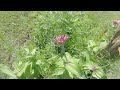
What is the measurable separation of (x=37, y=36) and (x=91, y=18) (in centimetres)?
85

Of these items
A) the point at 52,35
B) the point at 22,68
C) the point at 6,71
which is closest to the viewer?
the point at 6,71

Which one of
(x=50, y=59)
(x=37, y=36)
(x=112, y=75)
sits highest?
(x=37, y=36)

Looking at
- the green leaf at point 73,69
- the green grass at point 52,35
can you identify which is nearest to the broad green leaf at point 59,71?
the green leaf at point 73,69

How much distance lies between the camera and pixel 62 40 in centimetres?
292

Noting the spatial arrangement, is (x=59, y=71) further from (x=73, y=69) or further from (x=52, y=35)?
(x=52, y=35)

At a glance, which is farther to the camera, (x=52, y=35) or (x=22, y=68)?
(x=52, y=35)

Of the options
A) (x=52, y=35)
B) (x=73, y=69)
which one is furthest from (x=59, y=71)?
A: (x=52, y=35)

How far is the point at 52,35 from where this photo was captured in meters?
3.64

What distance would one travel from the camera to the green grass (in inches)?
131

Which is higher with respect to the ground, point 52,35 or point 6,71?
point 52,35

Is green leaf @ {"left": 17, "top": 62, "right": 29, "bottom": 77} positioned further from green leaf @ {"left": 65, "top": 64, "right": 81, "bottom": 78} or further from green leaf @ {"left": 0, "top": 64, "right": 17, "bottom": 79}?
green leaf @ {"left": 65, "top": 64, "right": 81, "bottom": 78}

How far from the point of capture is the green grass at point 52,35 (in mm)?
3316
